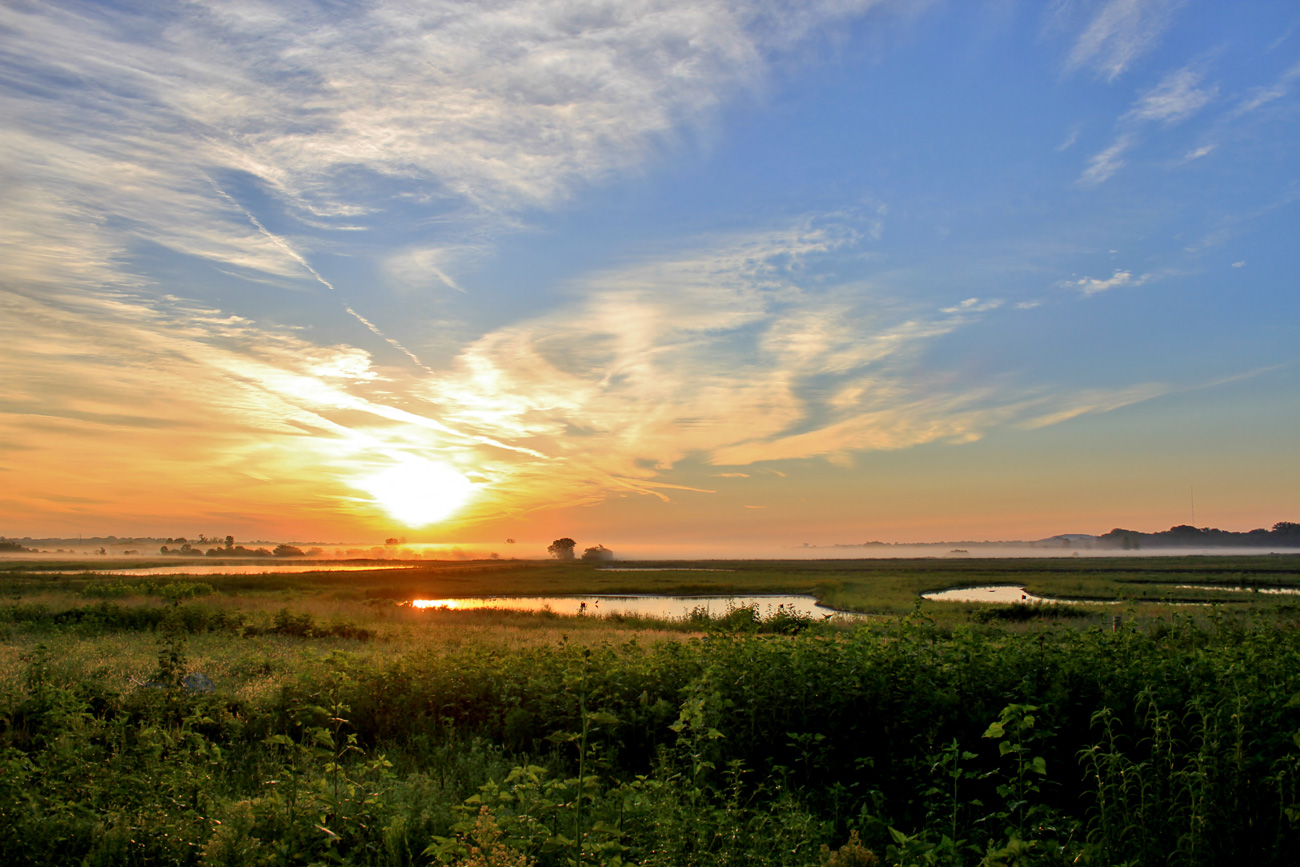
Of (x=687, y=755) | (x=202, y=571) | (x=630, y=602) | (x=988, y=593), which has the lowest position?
(x=202, y=571)

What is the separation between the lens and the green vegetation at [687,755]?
608 centimetres

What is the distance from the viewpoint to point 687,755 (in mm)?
7480

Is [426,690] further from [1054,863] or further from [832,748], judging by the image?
[1054,863]

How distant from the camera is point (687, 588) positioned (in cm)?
7700

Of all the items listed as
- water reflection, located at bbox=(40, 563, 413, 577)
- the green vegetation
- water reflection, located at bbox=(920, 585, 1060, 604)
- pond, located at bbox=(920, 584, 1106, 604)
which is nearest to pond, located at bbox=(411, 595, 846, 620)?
pond, located at bbox=(920, 584, 1106, 604)

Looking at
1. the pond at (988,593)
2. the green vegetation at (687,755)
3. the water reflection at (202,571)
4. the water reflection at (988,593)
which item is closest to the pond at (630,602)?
the pond at (988,593)

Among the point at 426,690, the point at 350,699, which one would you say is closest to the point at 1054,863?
the point at 426,690

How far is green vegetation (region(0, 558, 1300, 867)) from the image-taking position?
608 centimetres

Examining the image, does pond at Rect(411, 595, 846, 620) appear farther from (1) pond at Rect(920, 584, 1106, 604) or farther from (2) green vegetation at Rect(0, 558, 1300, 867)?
(2) green vegetation at Rect(0, 558, 1300, 867)

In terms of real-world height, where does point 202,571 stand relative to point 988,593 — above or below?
below

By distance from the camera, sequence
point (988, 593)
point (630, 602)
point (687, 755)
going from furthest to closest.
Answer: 1. point (988, 593)
2. point (630, 602)
3. point (687, 755)

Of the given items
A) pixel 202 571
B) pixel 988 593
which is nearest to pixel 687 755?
pixel 988 593

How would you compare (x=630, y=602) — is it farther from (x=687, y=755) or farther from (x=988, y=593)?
(x=687, y=755)

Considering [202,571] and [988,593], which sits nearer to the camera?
[988,593]
